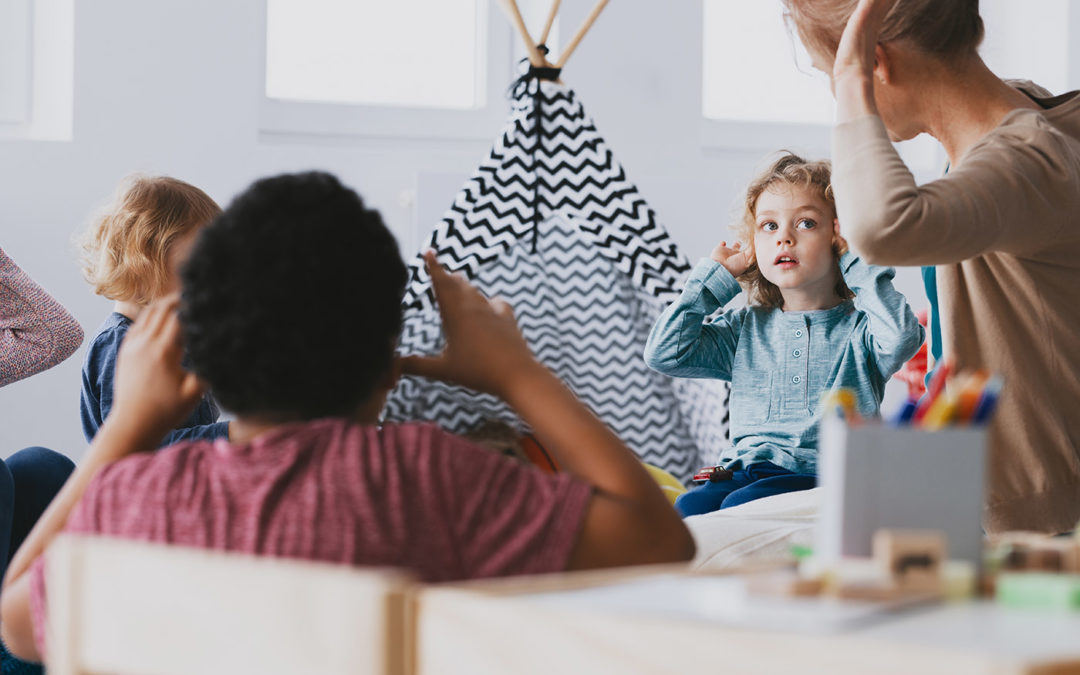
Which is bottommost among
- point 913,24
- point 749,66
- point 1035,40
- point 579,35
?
point 913,24

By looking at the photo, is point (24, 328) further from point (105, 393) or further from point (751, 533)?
point (751, 533)

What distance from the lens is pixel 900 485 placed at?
1.93ft

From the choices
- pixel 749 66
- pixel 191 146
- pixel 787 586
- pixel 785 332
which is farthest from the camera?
pixel 749 66

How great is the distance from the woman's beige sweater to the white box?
421 mm

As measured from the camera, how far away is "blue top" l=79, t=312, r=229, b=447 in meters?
1.61

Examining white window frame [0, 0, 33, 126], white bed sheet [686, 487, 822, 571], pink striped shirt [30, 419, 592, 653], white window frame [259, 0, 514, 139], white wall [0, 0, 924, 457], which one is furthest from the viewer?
white window frame [259, 0, 514, 139]

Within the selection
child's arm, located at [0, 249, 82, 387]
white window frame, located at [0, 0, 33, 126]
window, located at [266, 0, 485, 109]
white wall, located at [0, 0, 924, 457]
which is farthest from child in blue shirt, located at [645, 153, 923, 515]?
white window frame, located at [0, 0, 33, 126]

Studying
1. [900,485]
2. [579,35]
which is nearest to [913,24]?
[900,485]

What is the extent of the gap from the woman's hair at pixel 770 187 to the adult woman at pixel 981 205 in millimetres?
591

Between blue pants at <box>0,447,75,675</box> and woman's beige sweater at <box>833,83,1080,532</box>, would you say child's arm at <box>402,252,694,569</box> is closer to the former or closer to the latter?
woman's beige sweater at <box>833,83,1080,532</box>

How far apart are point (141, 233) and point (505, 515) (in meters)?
1.21

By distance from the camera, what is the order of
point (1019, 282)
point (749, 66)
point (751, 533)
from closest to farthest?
point (1019, 282), point (751, 533), point (749, 66)

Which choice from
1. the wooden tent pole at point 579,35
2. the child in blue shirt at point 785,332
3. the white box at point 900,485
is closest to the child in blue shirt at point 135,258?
the wooden tent pole at point 579,35

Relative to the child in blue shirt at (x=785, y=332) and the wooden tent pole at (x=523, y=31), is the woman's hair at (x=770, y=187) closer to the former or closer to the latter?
the child in blue shirt at (x=785, y=332)
